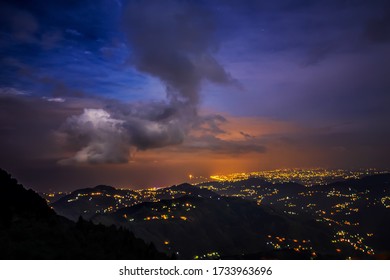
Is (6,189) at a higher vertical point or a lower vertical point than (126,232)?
higher
